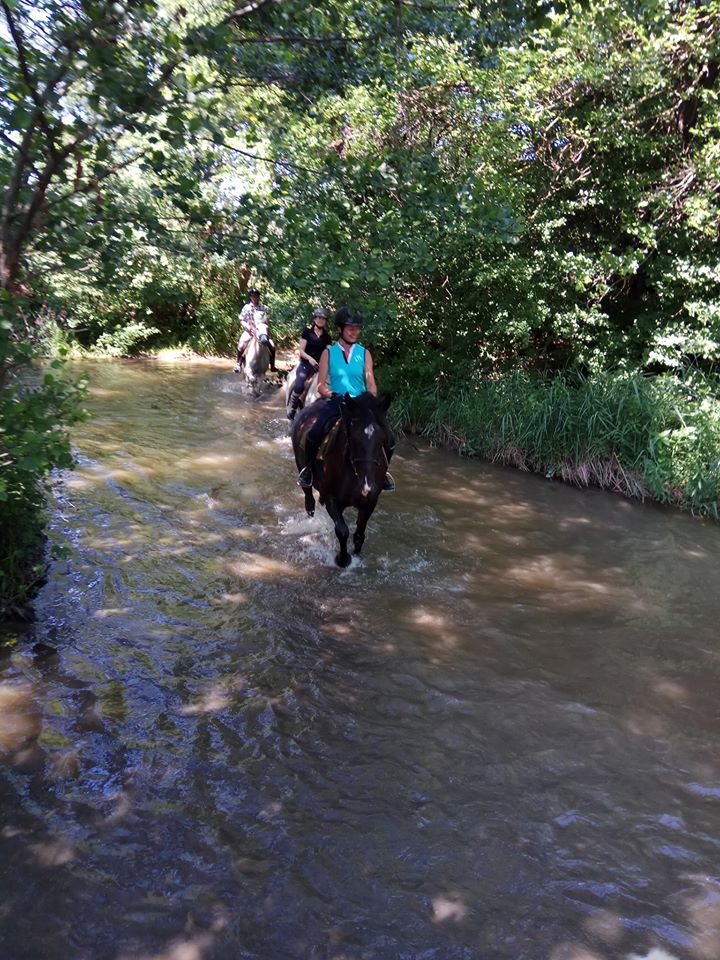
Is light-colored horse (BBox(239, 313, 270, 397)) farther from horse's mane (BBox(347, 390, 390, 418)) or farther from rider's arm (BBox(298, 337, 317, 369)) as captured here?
horse's mane (BBox(347, 390, 390, 418))

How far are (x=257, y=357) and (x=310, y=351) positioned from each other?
5.20 metres

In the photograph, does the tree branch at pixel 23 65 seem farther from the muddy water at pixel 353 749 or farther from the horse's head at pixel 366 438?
the horse's head at pixel 366 438

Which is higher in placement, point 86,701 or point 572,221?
point 572,221

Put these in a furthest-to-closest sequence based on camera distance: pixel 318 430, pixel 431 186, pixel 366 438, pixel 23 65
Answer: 1. pixel 318 430
2. pixel 366 438
3. pixel 431 186
4. pixel 23 65

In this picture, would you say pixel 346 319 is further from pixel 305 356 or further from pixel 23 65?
pixel 305 356

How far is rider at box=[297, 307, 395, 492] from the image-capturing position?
7.22 meters

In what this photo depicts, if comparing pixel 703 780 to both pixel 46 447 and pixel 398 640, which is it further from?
pixel 46 447

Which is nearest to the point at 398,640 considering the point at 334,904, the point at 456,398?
the point at 334,904

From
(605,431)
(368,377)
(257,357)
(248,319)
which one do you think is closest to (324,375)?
(368,377)

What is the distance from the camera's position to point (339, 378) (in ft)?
24.2

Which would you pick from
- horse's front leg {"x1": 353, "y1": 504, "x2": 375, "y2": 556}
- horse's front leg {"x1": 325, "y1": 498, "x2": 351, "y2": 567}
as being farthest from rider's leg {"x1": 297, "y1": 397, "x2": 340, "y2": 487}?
horse's front leg {"x1": 353, "y1": 504, "x2": 375, "y2": 556}

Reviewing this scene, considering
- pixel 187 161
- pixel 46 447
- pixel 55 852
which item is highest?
pixel 187 161

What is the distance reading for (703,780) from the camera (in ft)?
13.6

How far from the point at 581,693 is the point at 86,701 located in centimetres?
347
